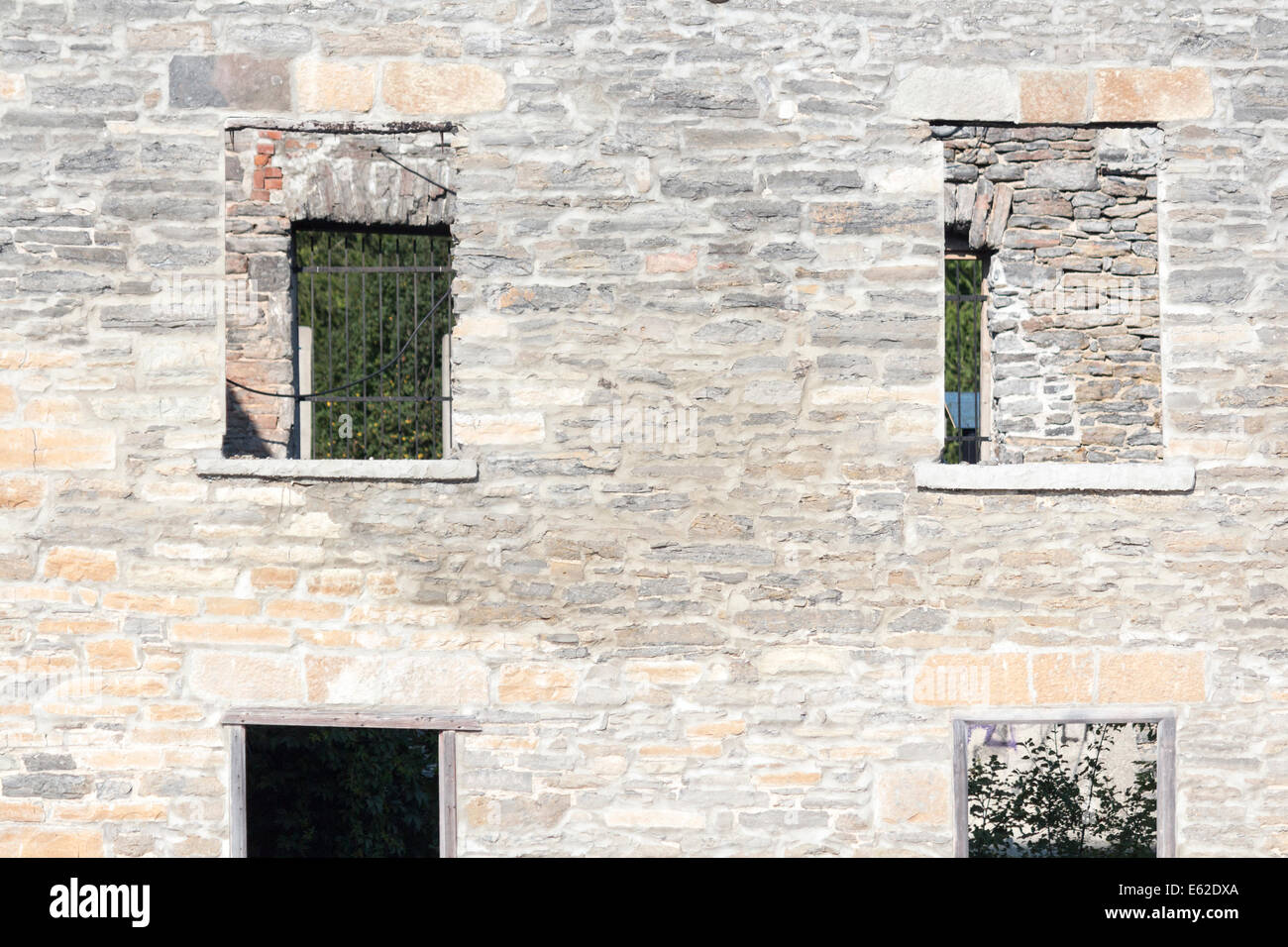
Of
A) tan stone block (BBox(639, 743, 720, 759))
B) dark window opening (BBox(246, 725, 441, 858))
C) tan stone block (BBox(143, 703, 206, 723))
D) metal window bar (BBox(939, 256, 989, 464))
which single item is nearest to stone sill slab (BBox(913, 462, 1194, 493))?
tan stone block (BBox(639, 743, 720, 759))

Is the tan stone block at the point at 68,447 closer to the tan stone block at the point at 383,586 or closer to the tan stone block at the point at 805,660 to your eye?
the tan stone block at the point at 383,586

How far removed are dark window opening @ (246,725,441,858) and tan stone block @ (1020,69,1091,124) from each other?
189 inches

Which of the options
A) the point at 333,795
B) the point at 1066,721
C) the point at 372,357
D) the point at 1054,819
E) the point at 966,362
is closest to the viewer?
the point at 1066,721

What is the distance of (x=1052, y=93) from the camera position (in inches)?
181

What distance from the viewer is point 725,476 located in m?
4.55

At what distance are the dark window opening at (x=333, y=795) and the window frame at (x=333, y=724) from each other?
101 inches

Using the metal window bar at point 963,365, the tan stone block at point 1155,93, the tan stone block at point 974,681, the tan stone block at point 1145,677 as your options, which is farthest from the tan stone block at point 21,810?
the tan stone block at point 1155,93

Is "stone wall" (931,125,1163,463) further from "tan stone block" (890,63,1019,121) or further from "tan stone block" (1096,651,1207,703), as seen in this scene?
"tan stone block" (1096,651,1207,703)

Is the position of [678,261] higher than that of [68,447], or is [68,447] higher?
[678,261]

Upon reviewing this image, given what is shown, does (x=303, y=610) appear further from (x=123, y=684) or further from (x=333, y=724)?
(x=123, y=684)

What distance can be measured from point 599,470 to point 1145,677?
2208mm

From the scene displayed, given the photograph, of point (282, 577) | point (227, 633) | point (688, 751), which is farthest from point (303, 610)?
point (688, 751)

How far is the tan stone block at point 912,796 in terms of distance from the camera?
4.48 m

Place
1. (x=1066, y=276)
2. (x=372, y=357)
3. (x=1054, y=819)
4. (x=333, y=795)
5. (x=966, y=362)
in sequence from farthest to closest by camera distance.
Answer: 1. (x=966, y=362)
2. (x=372, y=357)
3. (x=1054, y=819)
4. (x=333, y=795)
5. (x=1066, y=276)
